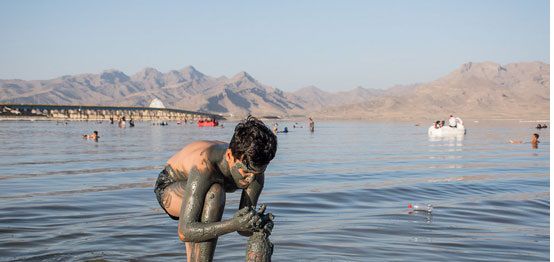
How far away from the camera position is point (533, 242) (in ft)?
35.6

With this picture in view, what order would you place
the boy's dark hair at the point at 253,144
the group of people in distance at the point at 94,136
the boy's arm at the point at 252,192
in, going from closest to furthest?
the boy's dark hair at the point at 253,144
the boy's arm at the point at 252,192
the group of people in distance at the point at 94,136

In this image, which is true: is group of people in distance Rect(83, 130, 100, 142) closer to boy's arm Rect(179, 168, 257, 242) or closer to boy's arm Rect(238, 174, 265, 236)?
boy's arm Rect(238, 174, 265, 236)

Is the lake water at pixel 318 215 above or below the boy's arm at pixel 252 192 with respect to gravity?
below

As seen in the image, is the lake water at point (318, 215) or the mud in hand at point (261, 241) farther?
the lake water at point (318, 215)

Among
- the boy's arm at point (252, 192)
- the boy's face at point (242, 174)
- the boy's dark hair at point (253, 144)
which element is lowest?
the boy's arm at point (252, 192)

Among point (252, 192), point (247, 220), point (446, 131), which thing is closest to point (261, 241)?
point (247, 220)

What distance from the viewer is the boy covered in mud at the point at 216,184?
5.69 m

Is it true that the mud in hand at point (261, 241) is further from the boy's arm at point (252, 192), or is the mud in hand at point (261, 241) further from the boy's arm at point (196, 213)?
the boy's arm at point (252, 192)

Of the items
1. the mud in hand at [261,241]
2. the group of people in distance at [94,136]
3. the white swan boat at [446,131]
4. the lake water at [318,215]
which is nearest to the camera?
the mud in hand at [261,241]

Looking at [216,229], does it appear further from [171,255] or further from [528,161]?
[528,161]

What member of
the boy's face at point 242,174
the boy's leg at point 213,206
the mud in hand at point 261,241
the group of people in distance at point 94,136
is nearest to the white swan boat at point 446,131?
the group of people in distance at point 94,136

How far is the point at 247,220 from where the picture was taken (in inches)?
225

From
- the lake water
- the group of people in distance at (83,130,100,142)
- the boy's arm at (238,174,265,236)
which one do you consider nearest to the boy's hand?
the boy's arm at (238,174,265,236)

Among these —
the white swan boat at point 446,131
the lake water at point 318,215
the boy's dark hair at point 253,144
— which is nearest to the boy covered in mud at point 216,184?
the boy's dark hair at point 253,144
